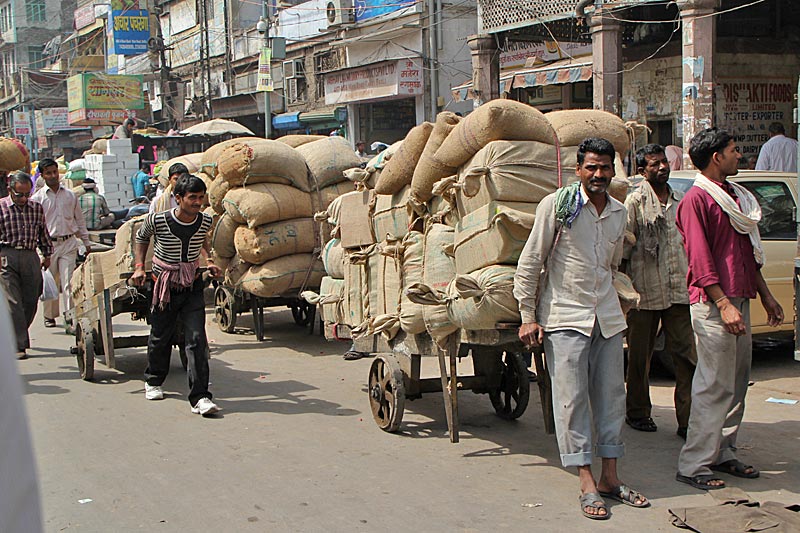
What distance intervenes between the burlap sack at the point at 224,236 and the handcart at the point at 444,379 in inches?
146

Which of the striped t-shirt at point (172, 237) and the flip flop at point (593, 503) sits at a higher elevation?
the striped t-shirt at point (172, 237)

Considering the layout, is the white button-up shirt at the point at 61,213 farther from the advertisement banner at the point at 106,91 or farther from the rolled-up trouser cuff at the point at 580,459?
the advertisement banner at the point at 106,91

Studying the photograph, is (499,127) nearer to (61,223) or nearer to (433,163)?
(433,163)

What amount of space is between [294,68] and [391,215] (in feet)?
84.8

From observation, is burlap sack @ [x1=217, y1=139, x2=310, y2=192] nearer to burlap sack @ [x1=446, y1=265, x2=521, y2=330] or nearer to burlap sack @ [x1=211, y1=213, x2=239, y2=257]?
burlap sack @ [x1=211, y1=213, x2=239, y2=257]

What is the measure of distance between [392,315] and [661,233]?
1865mm

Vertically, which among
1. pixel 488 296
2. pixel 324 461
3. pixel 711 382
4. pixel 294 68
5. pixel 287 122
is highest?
pixel 294 68

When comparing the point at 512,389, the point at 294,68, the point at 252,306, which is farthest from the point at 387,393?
the point at 294,68

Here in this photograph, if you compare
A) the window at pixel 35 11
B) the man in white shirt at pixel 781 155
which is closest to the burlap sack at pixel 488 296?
the man in white shirt at pixel 781 155

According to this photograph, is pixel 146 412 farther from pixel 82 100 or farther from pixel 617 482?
pixel 82 100

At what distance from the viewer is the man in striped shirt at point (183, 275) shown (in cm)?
682

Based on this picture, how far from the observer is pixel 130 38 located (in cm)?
3778

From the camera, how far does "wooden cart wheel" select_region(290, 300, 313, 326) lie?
10320 millimetres

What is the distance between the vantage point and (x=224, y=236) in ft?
32.2
